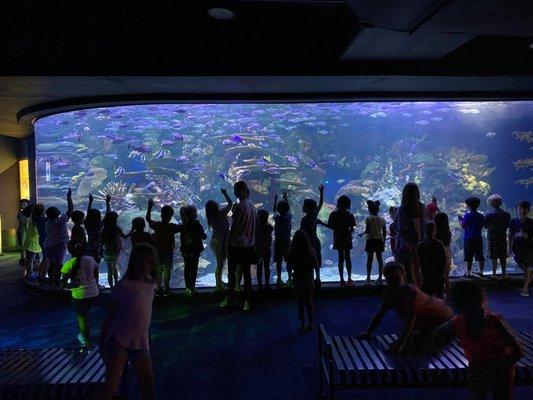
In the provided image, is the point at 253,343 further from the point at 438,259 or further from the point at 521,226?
the point at 521,226

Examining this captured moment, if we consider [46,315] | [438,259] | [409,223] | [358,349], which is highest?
[409,223]

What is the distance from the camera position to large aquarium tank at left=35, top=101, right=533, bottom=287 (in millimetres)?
17016

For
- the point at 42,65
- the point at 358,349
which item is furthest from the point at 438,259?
the point at 42,65

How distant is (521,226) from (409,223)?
3227 mm

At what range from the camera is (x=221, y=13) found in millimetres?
5328

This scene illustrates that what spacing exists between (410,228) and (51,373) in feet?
14.1

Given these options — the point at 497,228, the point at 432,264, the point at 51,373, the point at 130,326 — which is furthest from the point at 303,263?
the point at 497,228

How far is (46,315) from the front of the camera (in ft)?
20.7

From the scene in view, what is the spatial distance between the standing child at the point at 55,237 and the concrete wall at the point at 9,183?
395 inches

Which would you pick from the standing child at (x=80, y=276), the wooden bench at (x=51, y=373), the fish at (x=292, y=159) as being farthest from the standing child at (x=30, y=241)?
the fish at (x=292, y=159)

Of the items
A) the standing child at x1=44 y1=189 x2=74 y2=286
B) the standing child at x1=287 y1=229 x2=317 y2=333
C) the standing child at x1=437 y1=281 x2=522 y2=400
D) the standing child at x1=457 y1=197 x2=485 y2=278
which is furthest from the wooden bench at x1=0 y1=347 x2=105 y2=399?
the standing child at x1=457 y1=197 x2=485 y2=278

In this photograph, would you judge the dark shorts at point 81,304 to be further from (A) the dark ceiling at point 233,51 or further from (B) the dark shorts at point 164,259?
(A) the dark ceiling at point 233,51

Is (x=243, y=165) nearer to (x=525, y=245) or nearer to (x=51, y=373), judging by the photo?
(x=525, y=245)

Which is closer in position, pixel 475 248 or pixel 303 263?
pixel 303 263
